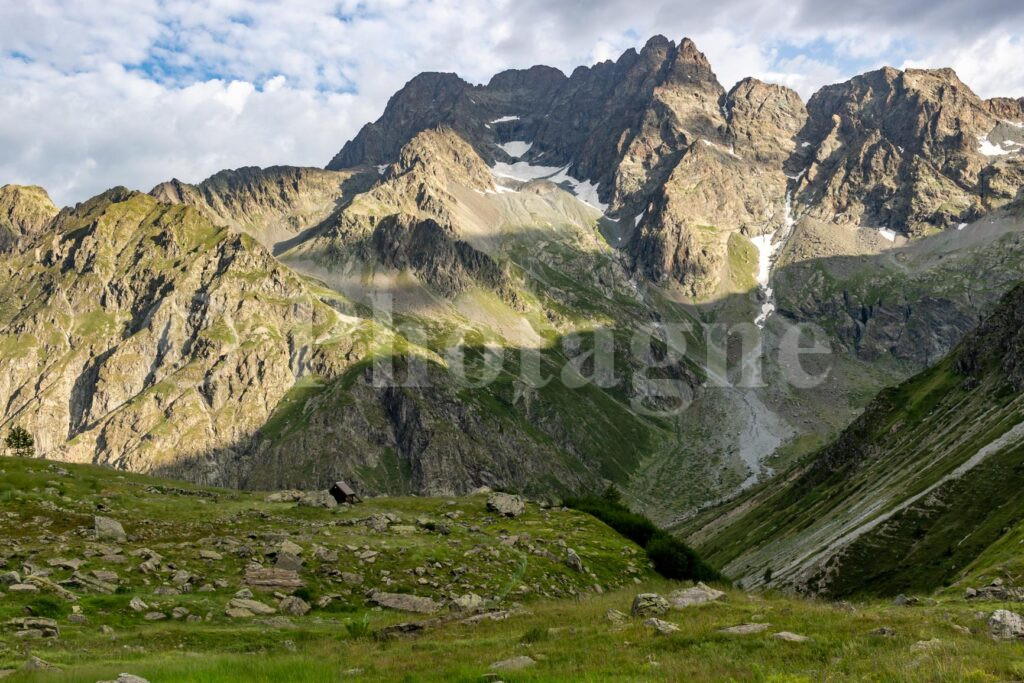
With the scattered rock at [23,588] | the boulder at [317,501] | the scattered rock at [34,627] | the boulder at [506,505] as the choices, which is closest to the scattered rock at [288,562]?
the scattered rock at [23,588]

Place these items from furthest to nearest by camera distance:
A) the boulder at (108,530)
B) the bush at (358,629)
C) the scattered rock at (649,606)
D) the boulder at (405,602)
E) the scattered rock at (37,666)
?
1. the boulder at (108,530)
2. the boulder at (405,602)
3. the scattered rock at (649,606)
4. the bush at (358,629)
5. the scattered rock at (37,666)

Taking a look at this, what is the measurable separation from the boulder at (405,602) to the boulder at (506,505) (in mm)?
23283

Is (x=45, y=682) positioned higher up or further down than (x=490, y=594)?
higher up

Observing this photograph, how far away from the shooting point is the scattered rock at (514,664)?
61.9ft

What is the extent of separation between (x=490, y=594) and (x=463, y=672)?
19799 millimetres

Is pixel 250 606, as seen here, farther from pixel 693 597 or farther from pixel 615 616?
pixel 693 597

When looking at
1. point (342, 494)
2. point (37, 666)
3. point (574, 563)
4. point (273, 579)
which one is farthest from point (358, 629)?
point (342, 494)

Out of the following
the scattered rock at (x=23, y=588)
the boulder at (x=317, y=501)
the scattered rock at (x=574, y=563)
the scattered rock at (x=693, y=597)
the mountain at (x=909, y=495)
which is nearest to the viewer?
the scattered rock at (x=23, y=588)

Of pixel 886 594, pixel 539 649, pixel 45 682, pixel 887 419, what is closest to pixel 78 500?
pixel 45 682

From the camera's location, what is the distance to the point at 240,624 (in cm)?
2803

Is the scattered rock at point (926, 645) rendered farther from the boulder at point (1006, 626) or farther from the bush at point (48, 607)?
the bush at point (48, 607)

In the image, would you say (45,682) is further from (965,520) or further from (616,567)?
(965,520)

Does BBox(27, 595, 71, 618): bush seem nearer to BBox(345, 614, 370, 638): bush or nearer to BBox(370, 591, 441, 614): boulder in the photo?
BBox(345, 614, 370, 638): bush

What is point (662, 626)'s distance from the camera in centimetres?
2423
